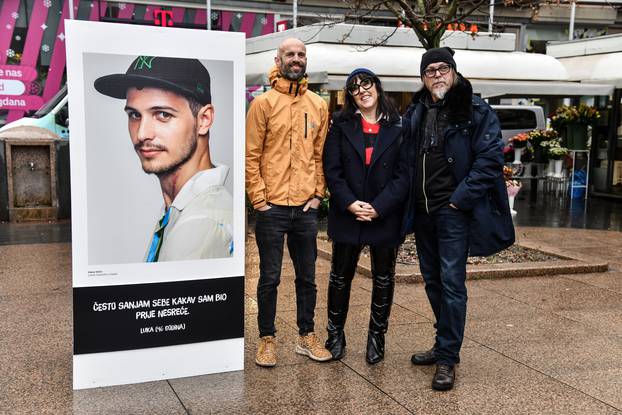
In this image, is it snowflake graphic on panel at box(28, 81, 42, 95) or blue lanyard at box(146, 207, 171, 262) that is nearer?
blue lanyard at box(146, 207, 171, 262)

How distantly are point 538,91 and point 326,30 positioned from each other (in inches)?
164

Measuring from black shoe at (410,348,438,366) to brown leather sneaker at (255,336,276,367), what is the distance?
3.01 ft

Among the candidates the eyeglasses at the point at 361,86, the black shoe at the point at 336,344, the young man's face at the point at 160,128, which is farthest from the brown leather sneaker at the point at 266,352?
the eyeglasses at the point at 361,86

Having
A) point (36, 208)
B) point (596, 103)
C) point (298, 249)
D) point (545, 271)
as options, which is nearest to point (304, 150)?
point (298, 249)

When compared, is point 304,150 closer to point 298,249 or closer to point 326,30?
point 298,249

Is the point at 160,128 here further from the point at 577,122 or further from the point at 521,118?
the point at 521,118

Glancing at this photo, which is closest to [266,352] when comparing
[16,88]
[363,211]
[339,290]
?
[339,290]

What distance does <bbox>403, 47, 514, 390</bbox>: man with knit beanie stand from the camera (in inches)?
167

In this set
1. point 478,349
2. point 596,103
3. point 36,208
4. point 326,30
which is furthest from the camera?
point 596,103

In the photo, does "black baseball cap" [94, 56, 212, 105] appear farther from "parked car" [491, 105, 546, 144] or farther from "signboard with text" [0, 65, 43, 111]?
"signboard with text" [0, 65, 43, 111]

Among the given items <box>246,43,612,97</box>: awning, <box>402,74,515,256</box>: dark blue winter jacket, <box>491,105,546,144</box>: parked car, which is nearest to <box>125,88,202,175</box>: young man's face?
<box>402,74,515,256</box>: dark blue winter jacket

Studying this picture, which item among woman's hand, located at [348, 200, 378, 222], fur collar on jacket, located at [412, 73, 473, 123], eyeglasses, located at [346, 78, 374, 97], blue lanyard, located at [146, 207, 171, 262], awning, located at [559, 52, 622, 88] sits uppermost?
awning, located at [559, 52, 622, 88]

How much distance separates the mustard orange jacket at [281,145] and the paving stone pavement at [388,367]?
112cm

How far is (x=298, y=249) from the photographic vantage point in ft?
15.2
